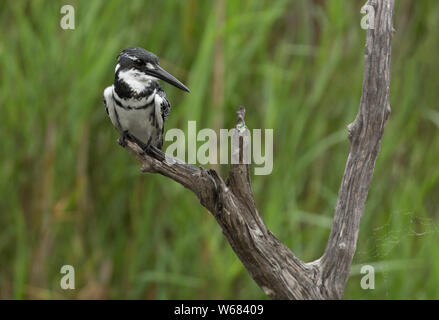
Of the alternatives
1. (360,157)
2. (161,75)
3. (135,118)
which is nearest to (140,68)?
(161,75)

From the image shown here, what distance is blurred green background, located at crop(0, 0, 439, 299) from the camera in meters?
3.16

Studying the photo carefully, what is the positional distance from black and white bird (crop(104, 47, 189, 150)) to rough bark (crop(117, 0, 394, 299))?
1.56 feet

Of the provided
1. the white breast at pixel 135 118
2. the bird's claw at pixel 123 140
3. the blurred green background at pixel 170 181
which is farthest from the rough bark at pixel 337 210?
the blurred green background at pixel 170 181

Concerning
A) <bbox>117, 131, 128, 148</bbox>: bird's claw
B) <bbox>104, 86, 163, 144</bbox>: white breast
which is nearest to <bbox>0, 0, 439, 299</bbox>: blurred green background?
<bbox>104, 86, 163, 144</bbox>: white breast

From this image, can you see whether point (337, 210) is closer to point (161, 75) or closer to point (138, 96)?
point (161, 75)

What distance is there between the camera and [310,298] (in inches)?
78.6

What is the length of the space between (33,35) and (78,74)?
0.29 meters

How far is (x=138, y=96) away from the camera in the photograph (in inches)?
100

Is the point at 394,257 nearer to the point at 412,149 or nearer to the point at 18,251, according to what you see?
the point at 412,149

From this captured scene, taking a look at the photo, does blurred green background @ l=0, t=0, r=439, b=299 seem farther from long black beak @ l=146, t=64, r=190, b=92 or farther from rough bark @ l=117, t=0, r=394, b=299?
rough bark @ l=117, t=0, r=394, b=299

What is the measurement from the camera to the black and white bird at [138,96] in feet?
7.95

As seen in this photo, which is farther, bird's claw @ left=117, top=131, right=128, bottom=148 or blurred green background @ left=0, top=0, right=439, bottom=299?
blurred green background @ left=0, top=0, right=439, bottom=299

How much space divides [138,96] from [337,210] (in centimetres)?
89
